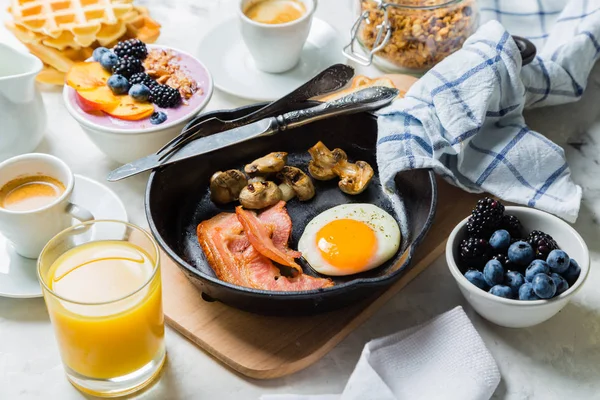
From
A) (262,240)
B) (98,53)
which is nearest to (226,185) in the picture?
(262,240)

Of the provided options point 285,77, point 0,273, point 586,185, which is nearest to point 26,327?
point 0,273

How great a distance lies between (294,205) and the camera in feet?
5.61

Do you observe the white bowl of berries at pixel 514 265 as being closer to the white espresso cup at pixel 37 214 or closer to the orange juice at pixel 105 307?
the orange juice at pixel 105 307

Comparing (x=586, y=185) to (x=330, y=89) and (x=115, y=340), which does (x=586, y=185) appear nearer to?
(x=330, y=89)

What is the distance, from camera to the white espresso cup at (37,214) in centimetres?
150

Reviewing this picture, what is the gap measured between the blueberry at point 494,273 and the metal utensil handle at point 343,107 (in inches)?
20.4

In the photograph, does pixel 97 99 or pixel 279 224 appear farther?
pixel 97 99

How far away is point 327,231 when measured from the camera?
158 cm

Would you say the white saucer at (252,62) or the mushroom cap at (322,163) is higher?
the mushroom cap at (322,163)

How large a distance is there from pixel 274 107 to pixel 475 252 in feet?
2.00

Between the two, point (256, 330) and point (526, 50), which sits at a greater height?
point (526, 50)

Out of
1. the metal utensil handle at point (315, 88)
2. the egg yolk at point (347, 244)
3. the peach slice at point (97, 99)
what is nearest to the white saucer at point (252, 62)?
the metal utensil handle at point (315, 88)

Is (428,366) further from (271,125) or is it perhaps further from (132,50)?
(132,50)

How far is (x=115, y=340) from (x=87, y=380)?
14 centimetres
